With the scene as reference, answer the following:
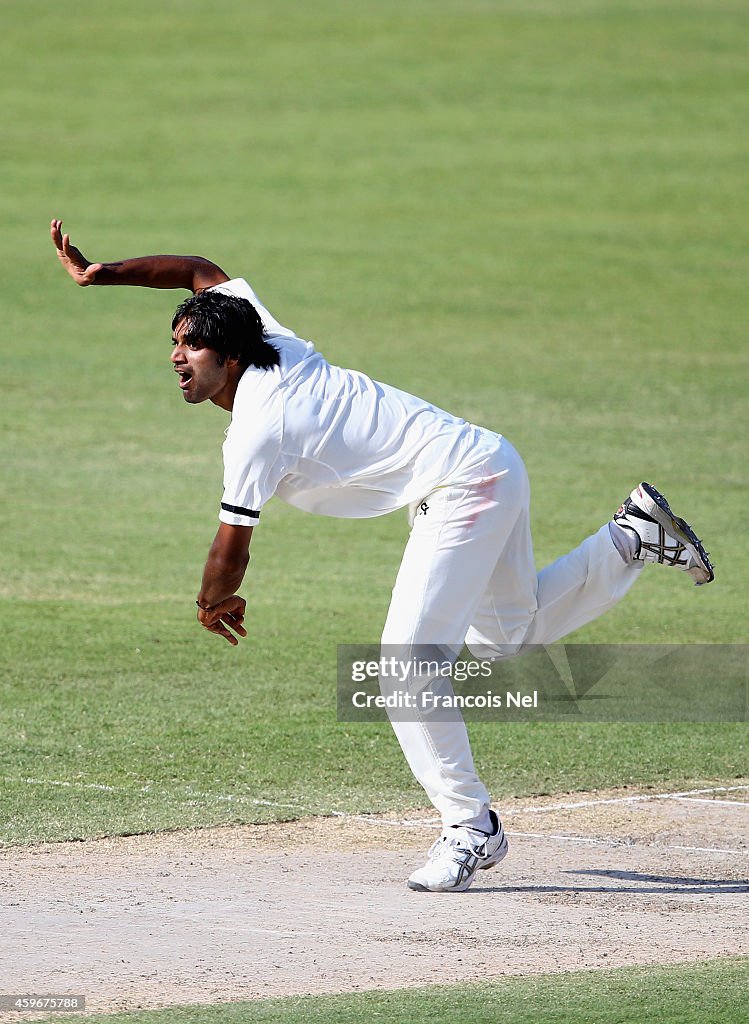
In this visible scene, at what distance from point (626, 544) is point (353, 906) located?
1981mm

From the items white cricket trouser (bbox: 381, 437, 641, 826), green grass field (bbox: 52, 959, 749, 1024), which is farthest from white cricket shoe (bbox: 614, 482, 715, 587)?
green grass field (bbox: 52, 959, 749, 1024)

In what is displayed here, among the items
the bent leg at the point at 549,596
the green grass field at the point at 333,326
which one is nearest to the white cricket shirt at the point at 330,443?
the bent leg at the point at 549,596

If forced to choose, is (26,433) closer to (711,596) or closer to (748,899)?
(711,596)

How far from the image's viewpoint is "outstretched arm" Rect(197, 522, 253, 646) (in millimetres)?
6473

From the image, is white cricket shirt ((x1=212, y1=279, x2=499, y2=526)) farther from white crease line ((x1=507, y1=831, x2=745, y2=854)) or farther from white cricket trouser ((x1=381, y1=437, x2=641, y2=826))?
white crease line ((x1=507, y1=831, x2=745, y2=854))

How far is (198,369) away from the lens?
261 inches

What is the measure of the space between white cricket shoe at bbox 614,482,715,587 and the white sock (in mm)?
13

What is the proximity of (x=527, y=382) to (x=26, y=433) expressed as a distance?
603 cm

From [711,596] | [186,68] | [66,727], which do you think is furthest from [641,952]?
[186,68]

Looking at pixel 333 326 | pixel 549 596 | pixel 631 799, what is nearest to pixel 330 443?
pixel 549 596

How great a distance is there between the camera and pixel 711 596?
42.8 ft

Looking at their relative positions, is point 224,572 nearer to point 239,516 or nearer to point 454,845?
point 239,516

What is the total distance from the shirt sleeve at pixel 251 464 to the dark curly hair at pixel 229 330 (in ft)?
0.92

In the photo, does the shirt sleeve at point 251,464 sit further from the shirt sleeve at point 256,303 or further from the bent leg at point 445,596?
the bent leg at point 445,596
